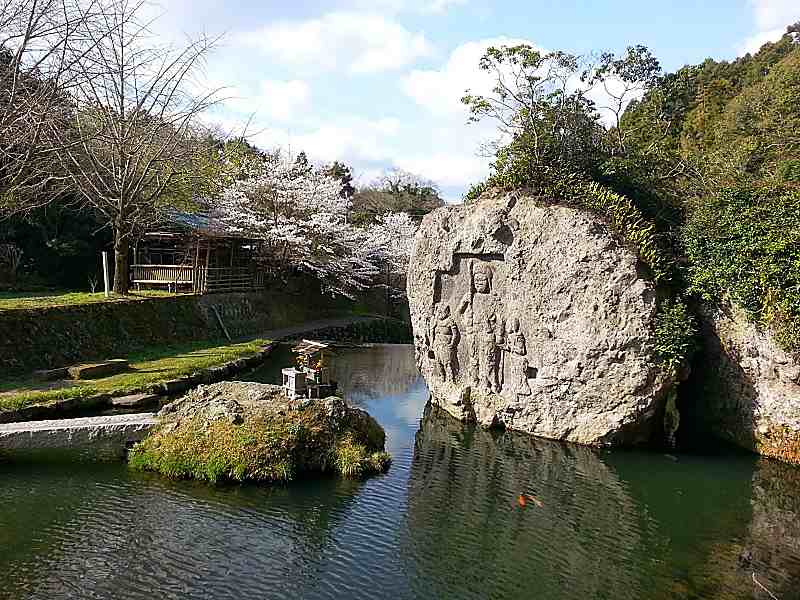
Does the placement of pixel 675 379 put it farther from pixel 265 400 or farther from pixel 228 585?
pixel 228 585

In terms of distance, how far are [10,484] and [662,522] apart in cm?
1294

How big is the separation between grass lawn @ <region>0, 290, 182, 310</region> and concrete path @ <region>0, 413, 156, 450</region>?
890 cm

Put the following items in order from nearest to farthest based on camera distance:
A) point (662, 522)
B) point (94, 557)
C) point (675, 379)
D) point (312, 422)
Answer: point (94, 557) < point (662, 522) < point (312, 422) < point (675, 379)

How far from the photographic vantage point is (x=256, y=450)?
1330 centimetres

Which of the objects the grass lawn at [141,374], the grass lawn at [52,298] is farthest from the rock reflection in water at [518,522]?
the grass lawn at [52,298]

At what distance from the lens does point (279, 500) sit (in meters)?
12.4

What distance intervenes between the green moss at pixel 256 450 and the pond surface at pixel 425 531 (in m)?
0.37

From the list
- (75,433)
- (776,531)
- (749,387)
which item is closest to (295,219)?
(75,433)

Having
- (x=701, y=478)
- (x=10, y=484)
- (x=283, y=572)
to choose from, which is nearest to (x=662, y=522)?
(x=701, y=478)

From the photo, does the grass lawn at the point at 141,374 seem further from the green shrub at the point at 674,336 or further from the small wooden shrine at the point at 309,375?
the green shrub at the point at 674,336

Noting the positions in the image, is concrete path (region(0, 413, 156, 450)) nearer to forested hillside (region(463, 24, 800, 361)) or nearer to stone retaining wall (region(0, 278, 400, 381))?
stone retaining wall (region(0, 278, 400, 381))

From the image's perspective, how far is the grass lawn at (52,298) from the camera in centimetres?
2297

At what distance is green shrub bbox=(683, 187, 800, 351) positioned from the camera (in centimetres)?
Answer: 1472

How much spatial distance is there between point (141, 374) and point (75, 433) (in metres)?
6.43
